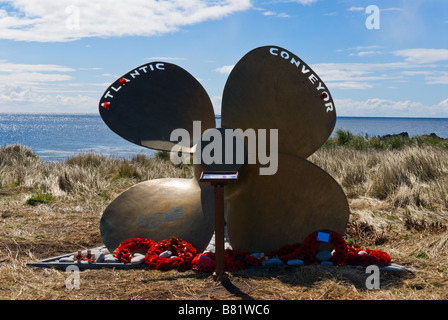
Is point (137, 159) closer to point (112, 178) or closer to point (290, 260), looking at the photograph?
point (112, 178)

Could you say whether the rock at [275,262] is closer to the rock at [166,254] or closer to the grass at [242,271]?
the grass at [242,271]

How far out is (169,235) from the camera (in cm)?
683

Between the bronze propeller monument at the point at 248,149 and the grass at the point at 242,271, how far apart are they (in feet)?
2.62

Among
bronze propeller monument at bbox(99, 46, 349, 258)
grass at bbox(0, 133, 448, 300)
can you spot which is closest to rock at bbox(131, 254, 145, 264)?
grass at bbox(0, 133, 448, 300)

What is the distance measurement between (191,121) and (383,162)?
643cm

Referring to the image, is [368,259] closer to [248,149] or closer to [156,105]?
[248,149]

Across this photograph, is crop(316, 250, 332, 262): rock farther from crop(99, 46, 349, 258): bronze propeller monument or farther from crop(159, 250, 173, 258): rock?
crop(159, 250, 173, 258): rock

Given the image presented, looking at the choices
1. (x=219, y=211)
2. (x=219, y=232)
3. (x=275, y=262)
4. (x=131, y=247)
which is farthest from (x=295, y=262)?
(x=131, y=247)

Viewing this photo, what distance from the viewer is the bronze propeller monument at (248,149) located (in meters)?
6.57

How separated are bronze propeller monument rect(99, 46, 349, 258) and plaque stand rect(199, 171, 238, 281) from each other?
1028 mm

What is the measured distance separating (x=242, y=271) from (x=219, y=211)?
841 millimetres

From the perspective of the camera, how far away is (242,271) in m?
5.98

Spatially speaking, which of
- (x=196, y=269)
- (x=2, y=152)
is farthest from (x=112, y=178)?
(x=196, y=269)

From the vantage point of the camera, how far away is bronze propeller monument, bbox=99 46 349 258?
6570 mm
